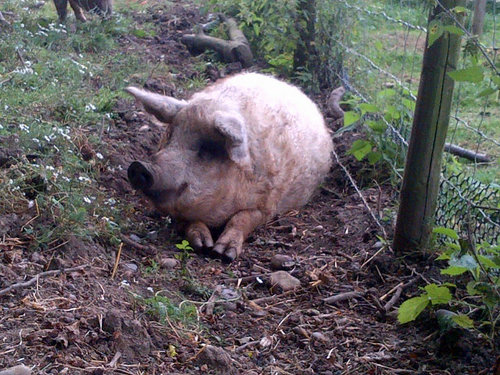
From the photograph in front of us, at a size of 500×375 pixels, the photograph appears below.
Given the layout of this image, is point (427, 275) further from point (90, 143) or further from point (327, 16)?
point (327, 16)

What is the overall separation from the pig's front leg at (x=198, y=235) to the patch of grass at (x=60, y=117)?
1.33 ft

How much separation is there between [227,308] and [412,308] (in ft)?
2.79

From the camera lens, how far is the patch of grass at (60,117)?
3525mm

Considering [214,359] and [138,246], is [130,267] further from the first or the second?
[214,359]

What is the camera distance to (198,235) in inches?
164

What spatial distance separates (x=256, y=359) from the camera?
2.90 m

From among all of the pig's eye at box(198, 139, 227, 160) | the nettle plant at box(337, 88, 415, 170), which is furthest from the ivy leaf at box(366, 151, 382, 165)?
the pig's eye at box(198, 139, 227, 160)

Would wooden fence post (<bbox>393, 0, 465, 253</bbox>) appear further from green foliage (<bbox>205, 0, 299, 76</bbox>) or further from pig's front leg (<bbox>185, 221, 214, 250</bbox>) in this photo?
green foliage (<bbox>205, 0, 299, 76</bbox>)

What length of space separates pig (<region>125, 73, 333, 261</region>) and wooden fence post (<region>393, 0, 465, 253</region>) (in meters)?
1.01

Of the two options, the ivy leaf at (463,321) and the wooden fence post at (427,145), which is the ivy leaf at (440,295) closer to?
the ivy leaf at (463,321)

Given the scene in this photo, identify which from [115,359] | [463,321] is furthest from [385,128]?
[115,359]

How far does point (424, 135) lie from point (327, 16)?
3.32 meters

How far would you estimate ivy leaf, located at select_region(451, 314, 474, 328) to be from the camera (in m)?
2.77

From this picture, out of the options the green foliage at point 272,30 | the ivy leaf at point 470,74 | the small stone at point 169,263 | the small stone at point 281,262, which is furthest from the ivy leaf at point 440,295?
the green foliage at point 272,30
